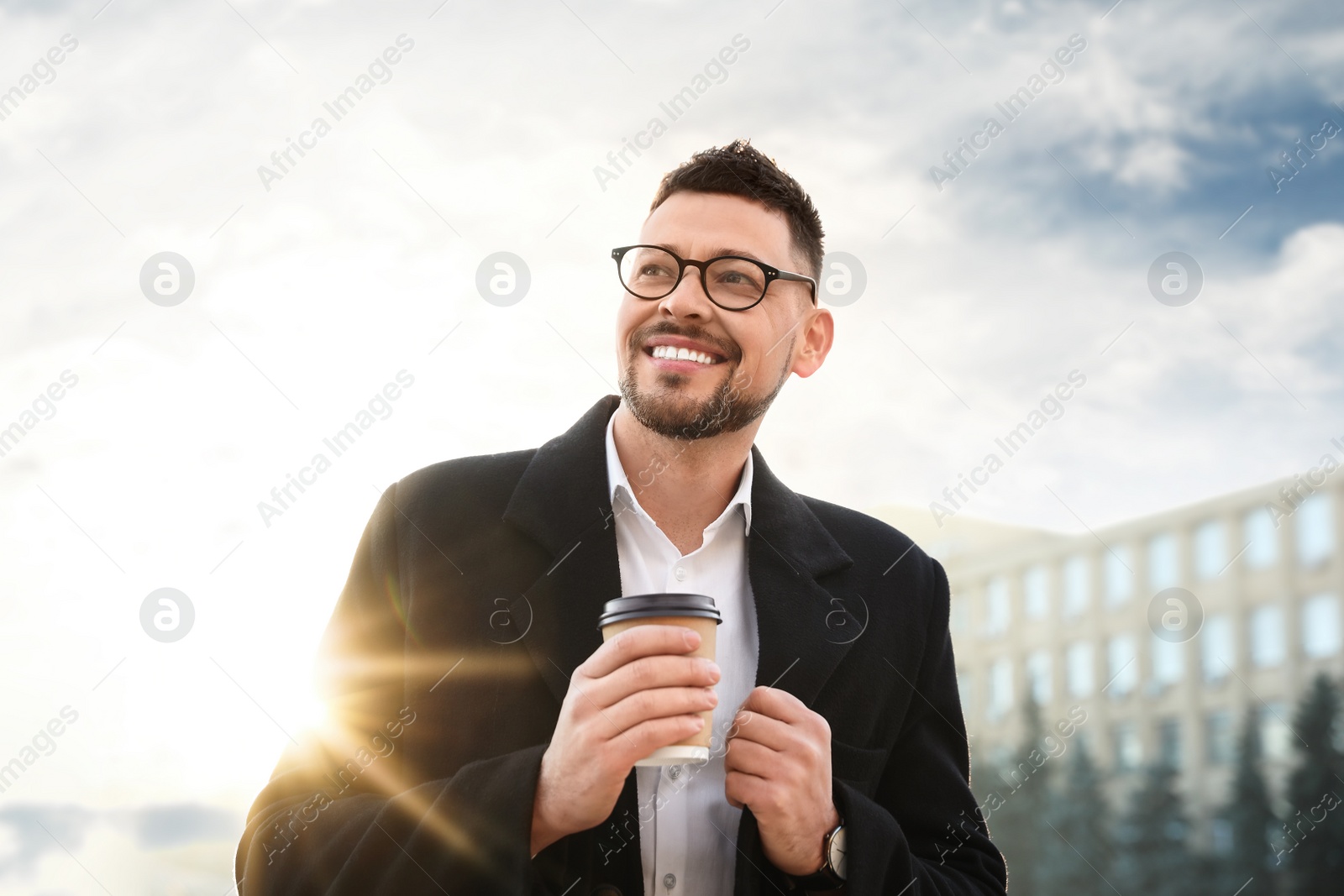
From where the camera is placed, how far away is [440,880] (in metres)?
2.61

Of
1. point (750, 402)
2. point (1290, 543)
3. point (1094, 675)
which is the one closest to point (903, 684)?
point (750, 402)

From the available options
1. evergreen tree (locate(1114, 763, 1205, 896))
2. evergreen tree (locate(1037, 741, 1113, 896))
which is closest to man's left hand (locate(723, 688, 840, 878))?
evergreen tree (locate(1037, 741, 1113, 896))

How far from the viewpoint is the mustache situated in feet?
10.9

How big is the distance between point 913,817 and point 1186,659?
161 ft

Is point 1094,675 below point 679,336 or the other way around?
the other way around

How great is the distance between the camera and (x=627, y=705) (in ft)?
7.41

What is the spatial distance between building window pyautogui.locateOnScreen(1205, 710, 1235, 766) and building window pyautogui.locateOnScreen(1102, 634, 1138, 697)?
3.80 metres

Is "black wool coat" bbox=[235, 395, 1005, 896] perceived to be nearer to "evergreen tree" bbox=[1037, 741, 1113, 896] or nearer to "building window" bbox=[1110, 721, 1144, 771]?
"evergreen tree" bbox=[1037, 741, 1113, 896]

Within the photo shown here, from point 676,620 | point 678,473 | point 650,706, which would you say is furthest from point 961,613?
point 650,706

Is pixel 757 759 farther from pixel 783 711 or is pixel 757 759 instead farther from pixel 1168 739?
pixel 1168 739

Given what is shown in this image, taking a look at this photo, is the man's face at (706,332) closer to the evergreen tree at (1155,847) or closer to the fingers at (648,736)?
the fingers at (648,736)

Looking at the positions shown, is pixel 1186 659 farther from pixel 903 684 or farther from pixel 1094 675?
pixel 903 684

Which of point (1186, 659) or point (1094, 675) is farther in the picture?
point (1094, 675)

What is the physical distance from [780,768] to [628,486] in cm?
111
